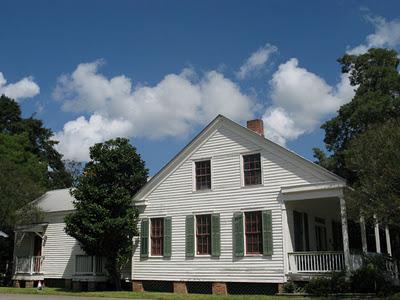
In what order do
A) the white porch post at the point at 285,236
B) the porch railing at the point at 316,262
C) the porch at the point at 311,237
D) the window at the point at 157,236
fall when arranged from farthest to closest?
the window at the point at 157,236 → the white porch post at the point at 285,236 → the porch railing at the point at 316,262 → the porch at the point at 311,237

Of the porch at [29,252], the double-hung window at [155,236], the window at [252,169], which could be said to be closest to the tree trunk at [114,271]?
the double-hung window at [155,236]

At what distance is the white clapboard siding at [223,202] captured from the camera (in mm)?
21641

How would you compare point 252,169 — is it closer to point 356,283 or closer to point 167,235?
point 167,235

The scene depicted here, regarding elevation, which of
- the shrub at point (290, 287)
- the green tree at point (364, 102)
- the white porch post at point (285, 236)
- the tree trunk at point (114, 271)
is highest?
the green tree at point (364, 102)

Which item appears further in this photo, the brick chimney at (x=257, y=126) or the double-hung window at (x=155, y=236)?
the brick chimney at (x=257, y=126)

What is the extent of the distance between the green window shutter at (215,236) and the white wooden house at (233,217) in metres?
0.04

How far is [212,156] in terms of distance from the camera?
79.1 feet

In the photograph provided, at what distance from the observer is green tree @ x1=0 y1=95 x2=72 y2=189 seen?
54156 mm

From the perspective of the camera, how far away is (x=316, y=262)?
20672 millimetres

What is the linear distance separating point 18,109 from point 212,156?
125ft

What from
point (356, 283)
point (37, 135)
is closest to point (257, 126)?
point (356, 283)

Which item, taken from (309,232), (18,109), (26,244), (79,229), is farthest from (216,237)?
(18,109)

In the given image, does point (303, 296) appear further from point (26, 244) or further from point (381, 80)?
point (26, 244)

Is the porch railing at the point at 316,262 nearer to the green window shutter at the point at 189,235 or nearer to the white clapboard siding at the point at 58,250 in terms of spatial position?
the green window shutter at the point at 189,235
